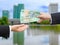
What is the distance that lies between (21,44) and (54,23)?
0.84ft

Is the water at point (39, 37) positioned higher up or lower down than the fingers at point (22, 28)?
lower down

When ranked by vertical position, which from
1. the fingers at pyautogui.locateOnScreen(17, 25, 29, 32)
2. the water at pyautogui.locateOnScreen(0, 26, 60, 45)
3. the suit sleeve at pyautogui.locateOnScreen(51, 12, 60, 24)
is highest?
the suit sleeve at pyautogui.locateOnScreen(51, 12, 60, 24)

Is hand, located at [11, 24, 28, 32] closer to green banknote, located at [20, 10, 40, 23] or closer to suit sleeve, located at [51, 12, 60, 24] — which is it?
→ green banknote, located at [20, 10, 40, 23]

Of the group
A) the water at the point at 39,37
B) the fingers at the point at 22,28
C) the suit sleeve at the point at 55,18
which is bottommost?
the water at the point at 39,37

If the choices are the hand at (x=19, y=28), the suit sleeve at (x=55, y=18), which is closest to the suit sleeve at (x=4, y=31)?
the hand at (x=19, y=28)

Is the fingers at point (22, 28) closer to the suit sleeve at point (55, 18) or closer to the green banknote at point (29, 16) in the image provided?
the green banknote at point (29, 16)

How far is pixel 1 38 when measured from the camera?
0.89m

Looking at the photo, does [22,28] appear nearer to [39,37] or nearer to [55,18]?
[39,37]

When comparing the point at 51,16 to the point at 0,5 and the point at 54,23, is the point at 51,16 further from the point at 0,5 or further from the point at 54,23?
the point at 0,5

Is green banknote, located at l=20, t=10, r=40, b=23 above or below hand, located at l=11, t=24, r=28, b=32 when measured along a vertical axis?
above

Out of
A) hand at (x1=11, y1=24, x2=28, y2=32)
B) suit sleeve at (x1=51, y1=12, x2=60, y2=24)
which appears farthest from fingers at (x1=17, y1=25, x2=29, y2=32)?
suit sleeve at (x1=51, y1=12, x2=60, y2=24)

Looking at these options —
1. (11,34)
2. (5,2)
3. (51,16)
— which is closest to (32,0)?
(5,2)

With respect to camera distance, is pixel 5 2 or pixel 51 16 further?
pixel 5 2

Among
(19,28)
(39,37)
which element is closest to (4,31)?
(19,28)
